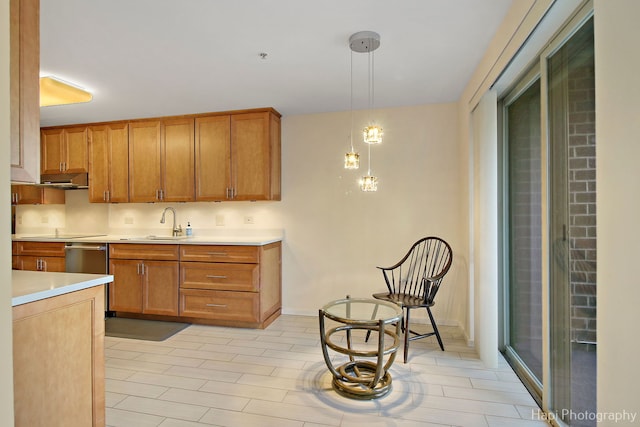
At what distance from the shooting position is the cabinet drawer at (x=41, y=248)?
379 cm

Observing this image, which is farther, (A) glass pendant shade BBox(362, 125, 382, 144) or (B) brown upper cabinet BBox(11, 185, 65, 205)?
(B) brown upper cabinet BBox(11, 185, 65, 205)

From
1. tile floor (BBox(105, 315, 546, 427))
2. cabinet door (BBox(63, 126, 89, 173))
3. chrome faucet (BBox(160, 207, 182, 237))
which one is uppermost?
cabinet door (BBox(63, 126, 89, 173))

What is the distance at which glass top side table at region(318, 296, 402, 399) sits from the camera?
2055mm

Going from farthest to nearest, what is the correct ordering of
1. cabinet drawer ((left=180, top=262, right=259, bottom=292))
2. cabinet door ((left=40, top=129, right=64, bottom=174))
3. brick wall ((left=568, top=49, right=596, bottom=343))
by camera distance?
cabinet door ((left=40, top=129, right=64, bottom=174)) → cabinet drawer ((left=180, top=262, right=259, bottom=292)) → brick wall ((left=568, top=49, right=596, bottom=343))

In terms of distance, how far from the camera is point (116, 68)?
8.68ft

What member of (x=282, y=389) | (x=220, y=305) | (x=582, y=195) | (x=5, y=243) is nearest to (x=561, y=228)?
(x=582, y=195)

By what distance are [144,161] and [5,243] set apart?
341 centimetres

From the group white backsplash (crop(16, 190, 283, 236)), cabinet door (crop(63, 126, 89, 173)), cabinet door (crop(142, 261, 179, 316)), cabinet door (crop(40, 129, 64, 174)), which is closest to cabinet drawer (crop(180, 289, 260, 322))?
cabinet door (crop(142, 261, 179, 316))

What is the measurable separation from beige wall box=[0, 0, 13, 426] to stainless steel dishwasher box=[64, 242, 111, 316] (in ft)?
10.5

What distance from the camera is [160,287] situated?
3.60 metres

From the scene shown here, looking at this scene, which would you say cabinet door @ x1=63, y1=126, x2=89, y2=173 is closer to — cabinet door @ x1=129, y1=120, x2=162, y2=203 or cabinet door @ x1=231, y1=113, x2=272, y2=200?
cabinet door @ x1=129, y1=120, x2=162, y2=203

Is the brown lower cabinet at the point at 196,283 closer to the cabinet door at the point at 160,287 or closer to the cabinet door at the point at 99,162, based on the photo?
the cabinet door at the point at 160,287

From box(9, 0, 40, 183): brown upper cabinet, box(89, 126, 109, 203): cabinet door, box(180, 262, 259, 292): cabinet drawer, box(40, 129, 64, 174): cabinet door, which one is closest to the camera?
box(9, 0, 40, 183): brown upper cabinet

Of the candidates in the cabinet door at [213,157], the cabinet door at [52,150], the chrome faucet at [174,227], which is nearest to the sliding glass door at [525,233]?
the cabinet door at [213,157]
